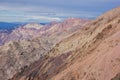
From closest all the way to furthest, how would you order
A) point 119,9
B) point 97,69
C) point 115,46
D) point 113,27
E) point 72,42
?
point 97,69
point 115,46
point 113,27
point 119,9
point 72,42

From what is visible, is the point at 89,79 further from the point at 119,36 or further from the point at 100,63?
the point at 119,36

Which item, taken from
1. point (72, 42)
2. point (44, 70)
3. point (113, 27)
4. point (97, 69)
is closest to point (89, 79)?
point (97, 69)

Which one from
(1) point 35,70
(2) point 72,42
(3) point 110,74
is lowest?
(1) point 35,70

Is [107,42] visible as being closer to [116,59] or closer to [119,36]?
[119,36]

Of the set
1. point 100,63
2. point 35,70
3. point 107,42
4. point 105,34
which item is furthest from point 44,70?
point 100,63

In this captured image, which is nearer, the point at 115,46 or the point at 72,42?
the point at 115,46

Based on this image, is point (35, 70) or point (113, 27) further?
point (35, 70)

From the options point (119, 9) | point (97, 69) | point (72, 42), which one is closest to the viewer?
point (97, 69)

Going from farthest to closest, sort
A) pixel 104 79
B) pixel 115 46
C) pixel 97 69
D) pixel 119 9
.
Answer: pixel 119 9 → pixel 115 46 → pixel 97 69 → pixel 104 79

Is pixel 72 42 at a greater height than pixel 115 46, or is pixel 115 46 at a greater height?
pixel 115 46
